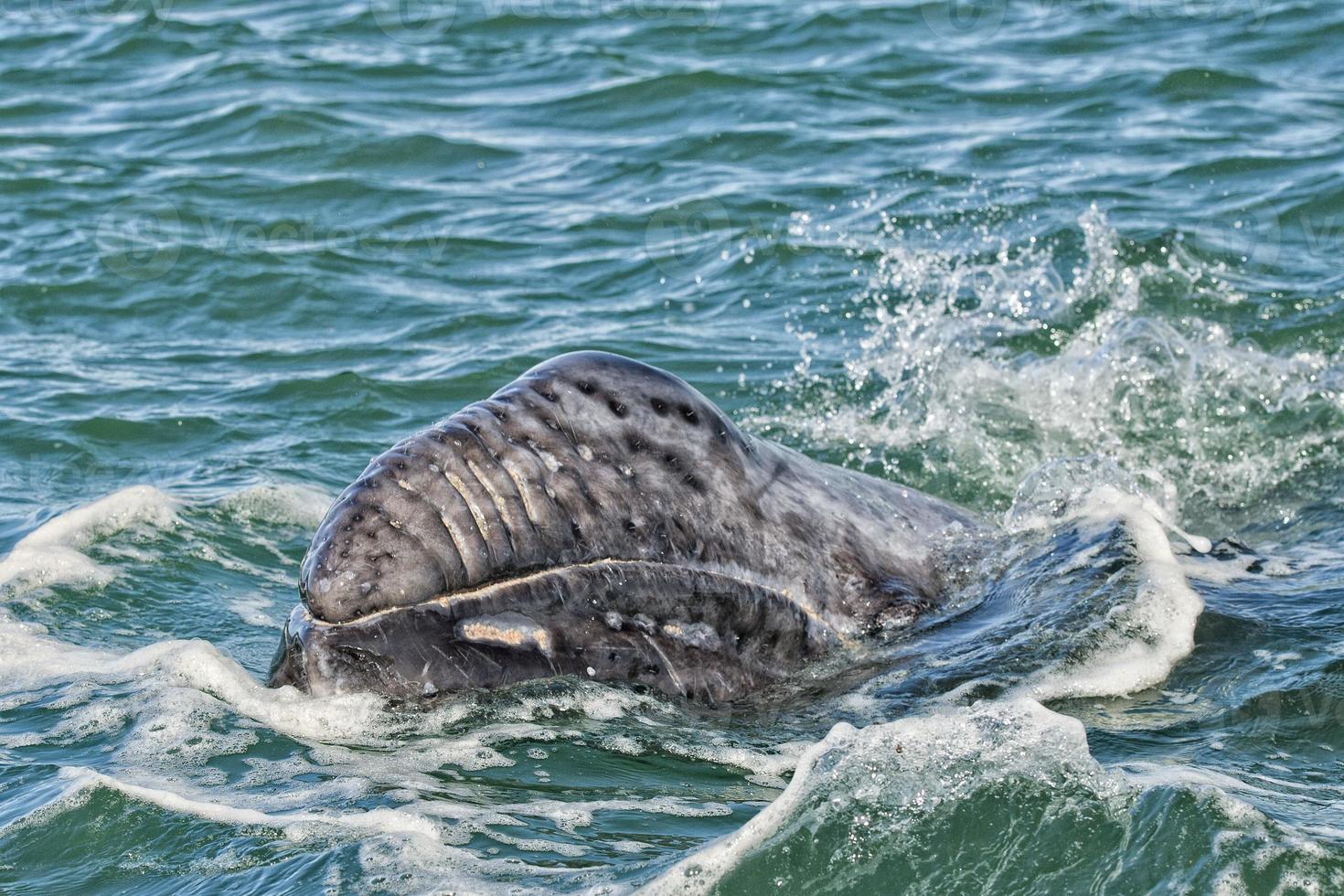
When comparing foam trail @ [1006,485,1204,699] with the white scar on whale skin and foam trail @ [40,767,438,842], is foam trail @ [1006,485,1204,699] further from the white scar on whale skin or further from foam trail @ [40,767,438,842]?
foam trail @ [40,767,438,842]

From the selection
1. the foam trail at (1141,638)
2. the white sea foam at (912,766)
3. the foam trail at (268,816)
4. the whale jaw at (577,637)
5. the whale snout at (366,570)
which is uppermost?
the whale snout at (366,570)

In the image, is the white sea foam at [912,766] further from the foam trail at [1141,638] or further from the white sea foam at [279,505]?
the white sea foam at [279,505]

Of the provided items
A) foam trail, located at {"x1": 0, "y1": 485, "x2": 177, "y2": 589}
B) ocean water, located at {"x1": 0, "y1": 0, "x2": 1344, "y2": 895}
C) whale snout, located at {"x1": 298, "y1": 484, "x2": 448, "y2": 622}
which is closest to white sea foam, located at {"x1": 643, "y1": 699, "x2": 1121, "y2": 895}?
ocean water, located at {"x1": 0, "y1": 0, "x2": 1344, "y2": 895}

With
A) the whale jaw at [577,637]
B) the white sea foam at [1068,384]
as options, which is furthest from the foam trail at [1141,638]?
the white sea foam at [1068,384]

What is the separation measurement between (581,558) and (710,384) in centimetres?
547

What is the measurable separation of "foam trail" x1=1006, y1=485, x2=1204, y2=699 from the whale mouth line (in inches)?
31.9

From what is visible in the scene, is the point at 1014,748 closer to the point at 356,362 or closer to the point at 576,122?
the point at 356,362

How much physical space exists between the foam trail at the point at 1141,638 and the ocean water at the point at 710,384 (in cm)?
2

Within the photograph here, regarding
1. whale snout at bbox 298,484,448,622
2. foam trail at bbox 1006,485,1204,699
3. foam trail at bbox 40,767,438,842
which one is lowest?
foam trail at bbox 1006,485,1204,699

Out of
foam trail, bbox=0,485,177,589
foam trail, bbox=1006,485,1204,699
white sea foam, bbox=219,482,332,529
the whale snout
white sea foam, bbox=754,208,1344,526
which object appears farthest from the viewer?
white sea foam, bbox=754,208,1344,526

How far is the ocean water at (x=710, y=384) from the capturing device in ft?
16.4

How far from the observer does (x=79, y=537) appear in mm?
8289

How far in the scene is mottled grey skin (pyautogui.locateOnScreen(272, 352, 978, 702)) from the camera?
219 inches

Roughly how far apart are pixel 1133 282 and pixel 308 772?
8150mm
